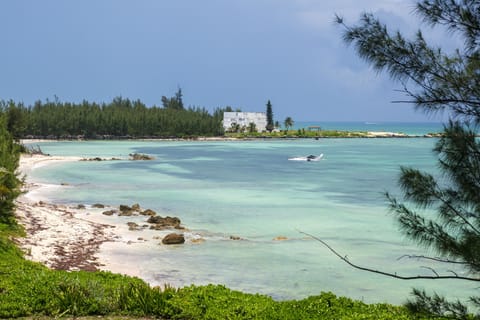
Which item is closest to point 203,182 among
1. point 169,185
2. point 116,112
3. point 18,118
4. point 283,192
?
point 169,185

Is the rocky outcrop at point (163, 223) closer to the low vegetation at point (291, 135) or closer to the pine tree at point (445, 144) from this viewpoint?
the pine tree at point (445, 144)

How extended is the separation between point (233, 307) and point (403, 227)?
3897 mm

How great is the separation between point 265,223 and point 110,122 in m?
98.3

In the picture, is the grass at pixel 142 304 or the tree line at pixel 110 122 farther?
the tree line at pixel 110 122

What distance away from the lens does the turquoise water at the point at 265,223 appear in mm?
15539

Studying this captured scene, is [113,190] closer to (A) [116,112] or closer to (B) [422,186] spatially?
(B) [422,186]

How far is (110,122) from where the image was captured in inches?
4651

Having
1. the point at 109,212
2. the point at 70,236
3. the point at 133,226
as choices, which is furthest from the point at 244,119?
the point at 70,236

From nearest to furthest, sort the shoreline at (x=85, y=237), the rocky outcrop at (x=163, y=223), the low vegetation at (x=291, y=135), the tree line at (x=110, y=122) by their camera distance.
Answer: the shoreline at (x=85, y=237), the rocky outcrop at (x=163, y=223), the tree line at (x=110, y=122), the low vegetation at (x=291, y=135)

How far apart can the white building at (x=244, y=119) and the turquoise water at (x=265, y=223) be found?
8326cm

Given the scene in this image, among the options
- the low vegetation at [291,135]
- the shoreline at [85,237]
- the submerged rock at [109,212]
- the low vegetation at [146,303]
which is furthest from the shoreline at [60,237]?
the low vegetation at [291,135]

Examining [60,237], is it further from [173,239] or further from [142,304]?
[142,304]

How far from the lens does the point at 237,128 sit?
13738 cm

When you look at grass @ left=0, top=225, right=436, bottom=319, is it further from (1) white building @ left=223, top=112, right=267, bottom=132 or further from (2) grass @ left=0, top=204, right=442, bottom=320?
(1) white building @ left=223, top=112, right=267, bottom=132
